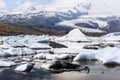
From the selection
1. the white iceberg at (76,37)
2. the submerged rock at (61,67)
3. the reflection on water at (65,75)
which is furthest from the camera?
the white iceberg at (76,37)

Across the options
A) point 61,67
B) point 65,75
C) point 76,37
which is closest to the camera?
point 65,75

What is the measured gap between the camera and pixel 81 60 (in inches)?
1249

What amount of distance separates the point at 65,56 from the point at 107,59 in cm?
483

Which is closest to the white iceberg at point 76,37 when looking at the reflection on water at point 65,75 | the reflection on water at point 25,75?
the reflection on water at point 65,75

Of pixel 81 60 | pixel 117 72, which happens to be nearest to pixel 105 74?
pixel 117 72

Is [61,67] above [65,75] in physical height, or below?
above

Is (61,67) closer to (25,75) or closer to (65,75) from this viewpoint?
(65,75)

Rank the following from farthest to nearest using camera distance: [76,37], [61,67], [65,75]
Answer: [76,37], [61,67], [65,75]

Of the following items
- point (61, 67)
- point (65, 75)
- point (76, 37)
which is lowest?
point (65, 75)

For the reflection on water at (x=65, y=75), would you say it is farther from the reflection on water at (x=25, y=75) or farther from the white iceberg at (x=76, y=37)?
the white iceberg at (x=76, y=37)

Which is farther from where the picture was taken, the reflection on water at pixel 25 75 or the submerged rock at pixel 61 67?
the submerged rock at pixel 61 67

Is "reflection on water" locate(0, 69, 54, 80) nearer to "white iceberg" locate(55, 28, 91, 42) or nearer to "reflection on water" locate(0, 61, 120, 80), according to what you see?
"reflection on water" locate(0, 61, 120, 80)

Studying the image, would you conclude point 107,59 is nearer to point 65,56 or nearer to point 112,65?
point 112,65

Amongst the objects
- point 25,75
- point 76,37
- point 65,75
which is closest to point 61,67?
point 65,75
